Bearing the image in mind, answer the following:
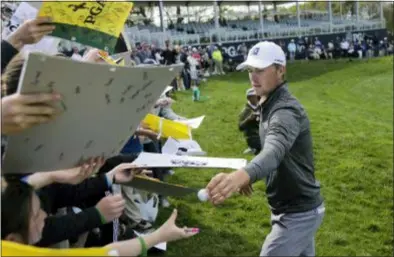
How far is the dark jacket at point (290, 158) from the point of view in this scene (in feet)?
10.6

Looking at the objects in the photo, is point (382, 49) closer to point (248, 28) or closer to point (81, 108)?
point (248, 28)

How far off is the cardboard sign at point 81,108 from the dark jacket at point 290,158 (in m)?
1.31

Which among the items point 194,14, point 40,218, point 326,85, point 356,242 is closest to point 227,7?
point 194,14

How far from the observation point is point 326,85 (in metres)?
25.6

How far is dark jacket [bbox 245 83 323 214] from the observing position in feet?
10.6

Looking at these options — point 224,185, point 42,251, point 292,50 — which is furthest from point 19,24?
point 292,50

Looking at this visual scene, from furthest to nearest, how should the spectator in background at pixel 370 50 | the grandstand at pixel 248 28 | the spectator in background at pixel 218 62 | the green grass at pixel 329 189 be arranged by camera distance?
the spectator in background at pixel 370 50 → the grandstand at pixel 248 28 → the spectator in background at pixel 218 62 → the green grass at pixel 329 189

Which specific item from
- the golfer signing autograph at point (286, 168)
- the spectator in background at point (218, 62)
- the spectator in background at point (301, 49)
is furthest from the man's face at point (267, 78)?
the spectator in background at point (301, 49)

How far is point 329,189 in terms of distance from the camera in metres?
8.14

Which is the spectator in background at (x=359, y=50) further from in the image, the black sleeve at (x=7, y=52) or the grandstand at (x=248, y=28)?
the black sleeve at (x=7, y=52)

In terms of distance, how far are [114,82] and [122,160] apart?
88.0 inches

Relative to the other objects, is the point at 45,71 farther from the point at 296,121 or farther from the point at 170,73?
the point at 296,121

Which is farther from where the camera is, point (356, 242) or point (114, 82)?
point (356, 242)

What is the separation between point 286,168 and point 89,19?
5.45 ft
